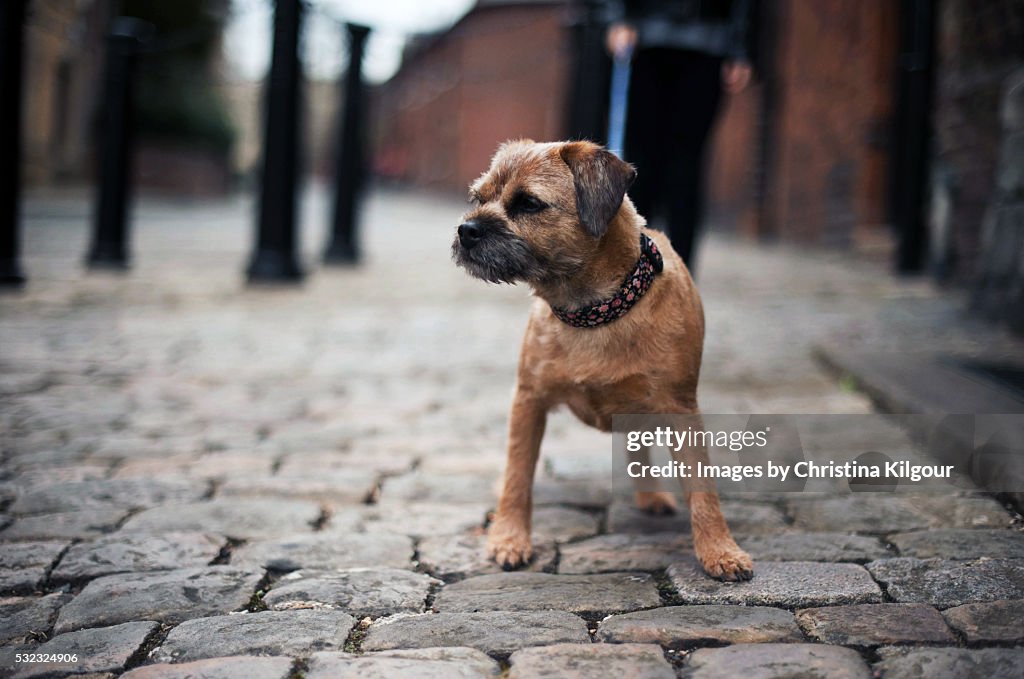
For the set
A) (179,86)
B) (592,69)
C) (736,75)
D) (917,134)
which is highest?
(179,86)

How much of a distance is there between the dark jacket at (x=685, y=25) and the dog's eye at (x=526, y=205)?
2.39 m

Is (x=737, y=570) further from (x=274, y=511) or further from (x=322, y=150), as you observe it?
(x=322, y=150)

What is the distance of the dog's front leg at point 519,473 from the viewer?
8.95 feet

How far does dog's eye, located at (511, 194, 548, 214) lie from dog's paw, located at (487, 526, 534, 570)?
34.4 inches

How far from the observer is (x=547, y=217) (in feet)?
8.70

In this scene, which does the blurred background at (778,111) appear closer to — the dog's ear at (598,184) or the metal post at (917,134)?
the metal post at (917,134)

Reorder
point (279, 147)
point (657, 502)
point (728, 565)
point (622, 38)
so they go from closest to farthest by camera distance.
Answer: point (728, 565) < point (657, 502) < point (622, 38) < point (279, 147)

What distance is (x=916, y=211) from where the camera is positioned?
9.24m

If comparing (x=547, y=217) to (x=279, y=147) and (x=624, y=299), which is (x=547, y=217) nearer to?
(x=624, y=299)

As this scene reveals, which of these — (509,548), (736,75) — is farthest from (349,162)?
(509,548)

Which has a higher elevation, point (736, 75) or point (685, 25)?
point (685, 25)

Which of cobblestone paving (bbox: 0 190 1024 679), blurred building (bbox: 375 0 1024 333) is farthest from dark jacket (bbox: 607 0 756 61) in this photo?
cobblestone paving (bbox: 0 190 1024 679)

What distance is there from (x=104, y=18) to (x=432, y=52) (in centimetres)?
2131

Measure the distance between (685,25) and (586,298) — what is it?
2.54 m
